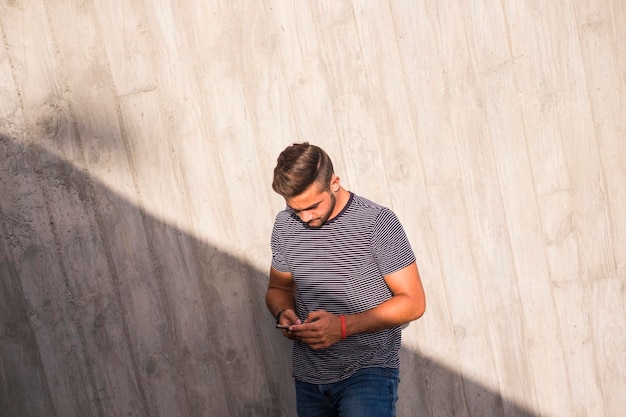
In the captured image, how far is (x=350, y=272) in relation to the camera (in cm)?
271

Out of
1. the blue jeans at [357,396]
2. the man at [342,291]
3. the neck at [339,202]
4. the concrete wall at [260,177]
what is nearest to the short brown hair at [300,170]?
the man at [342,291]

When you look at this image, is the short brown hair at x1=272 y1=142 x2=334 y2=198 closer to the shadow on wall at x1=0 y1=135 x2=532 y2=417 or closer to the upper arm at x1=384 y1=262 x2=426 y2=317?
the upper arm at x1=384 y1=262 x2=426 y2=317

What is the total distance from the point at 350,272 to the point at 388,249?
17cm

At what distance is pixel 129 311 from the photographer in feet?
10.3

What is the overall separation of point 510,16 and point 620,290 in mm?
1368

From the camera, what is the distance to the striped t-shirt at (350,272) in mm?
2674

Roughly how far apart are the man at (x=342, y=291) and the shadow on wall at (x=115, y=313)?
48 cm

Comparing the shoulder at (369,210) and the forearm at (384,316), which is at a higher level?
the shoulder at (369,210)

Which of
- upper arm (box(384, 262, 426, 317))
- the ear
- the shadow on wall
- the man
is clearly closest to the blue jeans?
the man

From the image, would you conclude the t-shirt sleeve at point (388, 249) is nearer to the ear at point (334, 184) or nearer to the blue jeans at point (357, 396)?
the ear at point (334, 184)

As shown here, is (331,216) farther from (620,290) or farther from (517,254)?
(620,290)

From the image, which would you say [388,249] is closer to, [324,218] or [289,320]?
[324,218]

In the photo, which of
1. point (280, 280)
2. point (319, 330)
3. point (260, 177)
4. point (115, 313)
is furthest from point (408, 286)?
point (115, 313)

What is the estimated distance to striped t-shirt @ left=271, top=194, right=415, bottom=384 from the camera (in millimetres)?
2674
